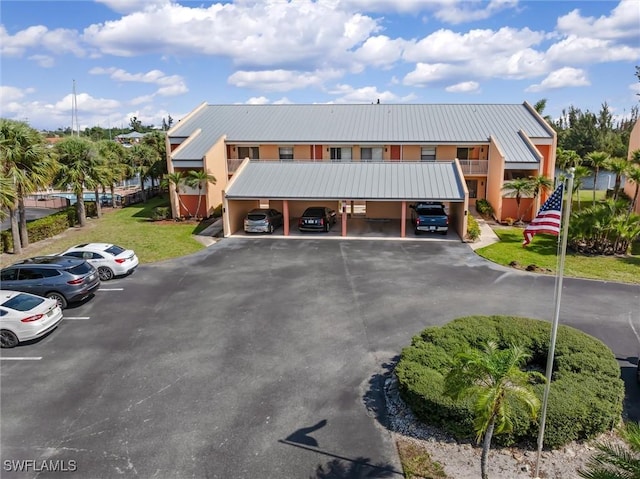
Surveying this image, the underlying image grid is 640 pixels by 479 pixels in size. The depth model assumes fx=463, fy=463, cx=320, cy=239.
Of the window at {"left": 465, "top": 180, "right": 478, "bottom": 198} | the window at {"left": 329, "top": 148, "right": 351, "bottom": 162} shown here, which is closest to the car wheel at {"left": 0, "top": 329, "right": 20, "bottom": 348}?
the window at {"left": 329, "top": 148, "right": 351, "bottom": 162}

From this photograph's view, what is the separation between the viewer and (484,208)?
108 feet

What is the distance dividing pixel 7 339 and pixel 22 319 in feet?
2.95

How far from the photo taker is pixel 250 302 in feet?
59.5

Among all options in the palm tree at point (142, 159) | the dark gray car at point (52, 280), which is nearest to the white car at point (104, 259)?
the dark gray car at point (52, 280)

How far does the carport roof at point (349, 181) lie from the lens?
2839 centimetres

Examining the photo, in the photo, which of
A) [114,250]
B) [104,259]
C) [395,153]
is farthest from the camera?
[395,153]

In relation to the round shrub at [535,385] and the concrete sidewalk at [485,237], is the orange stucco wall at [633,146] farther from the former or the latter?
the round shrub at [535,385]

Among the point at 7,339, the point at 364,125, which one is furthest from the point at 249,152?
the point at 7,339

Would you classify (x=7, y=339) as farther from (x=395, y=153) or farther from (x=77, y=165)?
(x=395, y=153)

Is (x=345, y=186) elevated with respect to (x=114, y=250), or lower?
elevated

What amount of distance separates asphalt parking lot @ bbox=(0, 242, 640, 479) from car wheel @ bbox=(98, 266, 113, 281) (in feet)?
2.03

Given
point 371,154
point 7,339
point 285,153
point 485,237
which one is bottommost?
point 7,339

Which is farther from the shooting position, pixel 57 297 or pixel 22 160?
pixel 22 160

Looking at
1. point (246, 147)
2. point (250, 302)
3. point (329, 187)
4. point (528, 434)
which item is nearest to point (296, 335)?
point (250, 302)
